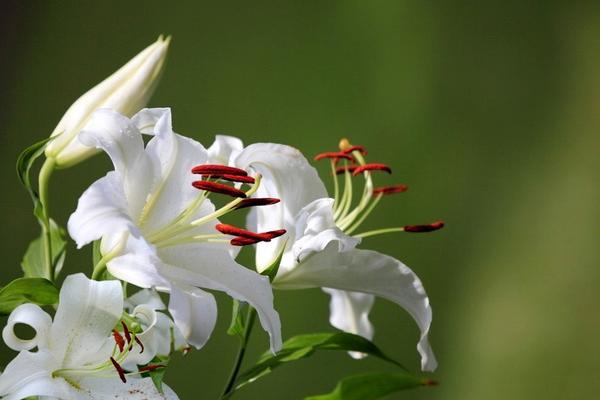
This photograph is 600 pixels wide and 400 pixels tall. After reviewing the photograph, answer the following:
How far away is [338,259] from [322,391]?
1218 millimetres

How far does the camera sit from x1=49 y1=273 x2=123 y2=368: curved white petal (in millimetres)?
550

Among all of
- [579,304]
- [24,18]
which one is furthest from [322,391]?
[24,18]

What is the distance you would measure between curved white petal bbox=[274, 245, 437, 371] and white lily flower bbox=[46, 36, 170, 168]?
0.54ft

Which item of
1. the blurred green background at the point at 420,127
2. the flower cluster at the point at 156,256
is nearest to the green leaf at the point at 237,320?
the flower cluster at the point at 156,256

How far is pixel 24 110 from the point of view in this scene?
1809 mm

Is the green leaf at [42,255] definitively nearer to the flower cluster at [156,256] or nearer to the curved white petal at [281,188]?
the flower cluster at [156,256]

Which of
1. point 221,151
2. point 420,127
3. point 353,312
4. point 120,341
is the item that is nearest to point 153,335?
point 120,341

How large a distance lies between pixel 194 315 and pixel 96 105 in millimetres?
201

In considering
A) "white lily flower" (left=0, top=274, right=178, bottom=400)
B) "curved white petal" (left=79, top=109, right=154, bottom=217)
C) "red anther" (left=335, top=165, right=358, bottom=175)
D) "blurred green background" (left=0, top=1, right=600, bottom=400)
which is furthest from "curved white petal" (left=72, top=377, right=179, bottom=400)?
"blurred green background" (left=0, top=1, right=600, bottom=400)

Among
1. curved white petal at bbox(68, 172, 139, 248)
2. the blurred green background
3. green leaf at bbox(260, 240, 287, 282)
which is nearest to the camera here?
curved white petal at bbox(68, 172, 139, 248)

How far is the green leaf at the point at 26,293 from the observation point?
0.56 m

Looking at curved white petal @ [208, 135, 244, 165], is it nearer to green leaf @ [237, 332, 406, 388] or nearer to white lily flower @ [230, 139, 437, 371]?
white lily flower @ [230, 139, 437, 371]

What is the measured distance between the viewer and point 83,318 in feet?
1.82

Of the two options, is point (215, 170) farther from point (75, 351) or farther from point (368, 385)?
point (368, 385)
